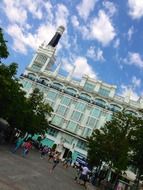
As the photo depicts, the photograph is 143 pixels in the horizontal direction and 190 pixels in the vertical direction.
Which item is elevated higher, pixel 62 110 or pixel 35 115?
pixel 62 110

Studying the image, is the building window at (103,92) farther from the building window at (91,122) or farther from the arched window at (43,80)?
the arched window at (43,80)

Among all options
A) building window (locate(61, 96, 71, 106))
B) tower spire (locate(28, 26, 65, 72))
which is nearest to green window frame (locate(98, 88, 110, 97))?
building window (locate(61, 96, 71, 106))

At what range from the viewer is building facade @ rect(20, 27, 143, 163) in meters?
71.6

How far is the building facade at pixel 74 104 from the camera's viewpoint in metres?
71.6

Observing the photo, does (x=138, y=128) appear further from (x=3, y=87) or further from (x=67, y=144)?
(x=67, y=144)

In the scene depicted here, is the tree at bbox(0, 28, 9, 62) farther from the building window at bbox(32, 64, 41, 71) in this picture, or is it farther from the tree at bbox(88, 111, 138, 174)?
the building window at bbox(32, 64, 41, 71)

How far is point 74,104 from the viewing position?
246ft

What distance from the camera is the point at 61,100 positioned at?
248 feet

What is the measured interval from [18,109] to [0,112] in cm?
499

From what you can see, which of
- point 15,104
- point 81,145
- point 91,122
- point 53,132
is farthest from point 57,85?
point 15,104

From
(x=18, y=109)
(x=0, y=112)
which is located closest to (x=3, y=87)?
(x=0, y=112)

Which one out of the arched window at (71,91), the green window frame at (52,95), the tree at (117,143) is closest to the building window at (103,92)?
the arched window at (71,91)

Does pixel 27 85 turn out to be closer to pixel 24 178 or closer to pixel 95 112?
pixel 95 112

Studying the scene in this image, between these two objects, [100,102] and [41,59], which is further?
[41,59]
